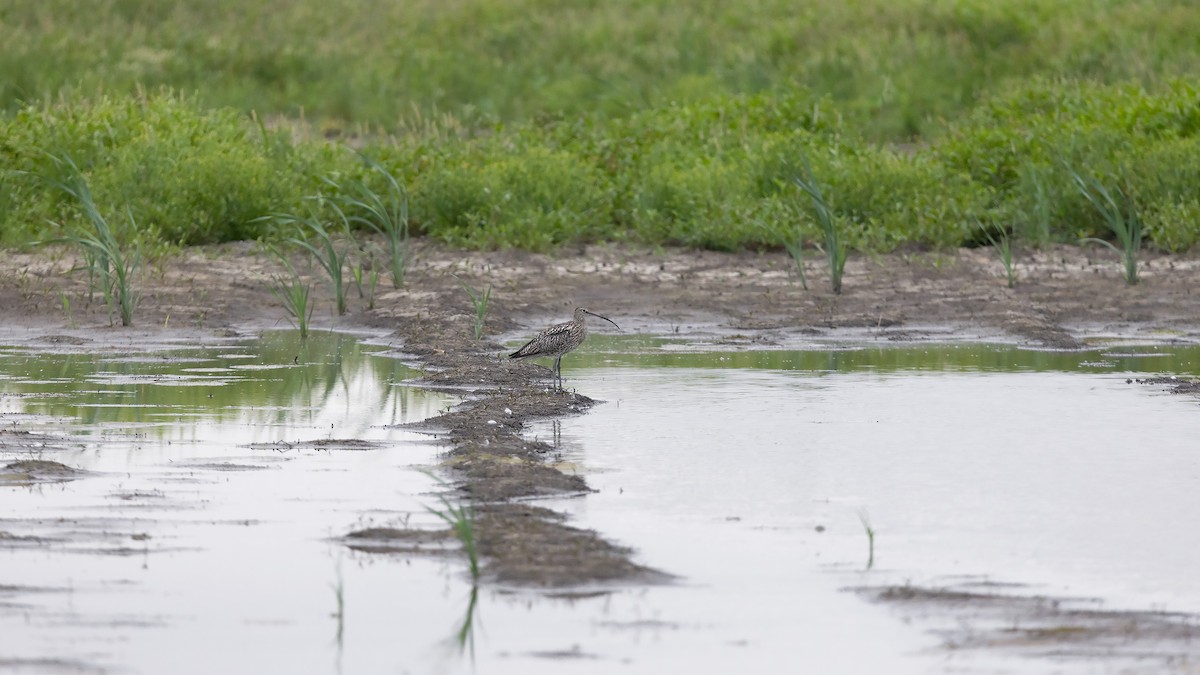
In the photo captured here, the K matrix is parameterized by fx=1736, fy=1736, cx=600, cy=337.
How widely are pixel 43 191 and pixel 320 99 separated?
8967 mm

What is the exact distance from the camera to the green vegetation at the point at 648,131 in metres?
16.4

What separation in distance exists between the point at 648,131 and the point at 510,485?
13.2m

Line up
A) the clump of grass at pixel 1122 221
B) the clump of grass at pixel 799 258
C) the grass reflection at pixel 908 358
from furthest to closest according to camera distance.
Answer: the clump of grass at pixel 799 258, the clump of grass at pixel 1122 221, the grass reflection at pixel 908 358

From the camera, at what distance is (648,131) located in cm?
1997

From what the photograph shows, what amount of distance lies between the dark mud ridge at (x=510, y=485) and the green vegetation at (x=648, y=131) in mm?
3399

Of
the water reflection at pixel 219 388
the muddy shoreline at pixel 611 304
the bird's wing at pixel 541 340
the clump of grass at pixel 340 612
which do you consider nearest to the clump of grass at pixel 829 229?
the muddy shoreline at pixel 611 304

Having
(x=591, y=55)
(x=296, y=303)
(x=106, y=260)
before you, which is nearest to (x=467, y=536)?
(x=296, y=303)

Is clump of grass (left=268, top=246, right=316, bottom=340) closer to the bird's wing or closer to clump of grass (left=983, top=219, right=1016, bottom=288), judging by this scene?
the bird's wing

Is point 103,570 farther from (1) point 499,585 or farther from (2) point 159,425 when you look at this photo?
(2) point 159,425

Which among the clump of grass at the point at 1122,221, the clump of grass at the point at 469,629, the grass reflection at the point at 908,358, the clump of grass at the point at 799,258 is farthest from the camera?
the clump of grass at the point at 799,258

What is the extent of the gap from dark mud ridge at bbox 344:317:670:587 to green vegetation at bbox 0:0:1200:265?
3399mm

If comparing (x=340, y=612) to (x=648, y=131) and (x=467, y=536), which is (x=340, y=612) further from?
(x=648, y=131)

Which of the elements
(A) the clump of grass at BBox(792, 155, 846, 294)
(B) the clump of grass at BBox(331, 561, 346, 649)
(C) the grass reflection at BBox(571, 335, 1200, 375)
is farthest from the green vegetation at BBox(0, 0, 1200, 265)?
(B) the clump of grass at BBox(331, 561, 346, 649)

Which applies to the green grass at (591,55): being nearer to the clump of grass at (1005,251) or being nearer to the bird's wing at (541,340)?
the clump of grass at (1005,251)
